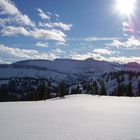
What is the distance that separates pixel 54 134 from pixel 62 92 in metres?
70.2

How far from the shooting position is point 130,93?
331ft

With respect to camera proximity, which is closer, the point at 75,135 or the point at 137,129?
the point at 75,135

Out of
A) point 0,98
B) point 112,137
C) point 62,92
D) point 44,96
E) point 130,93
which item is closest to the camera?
point 112,137

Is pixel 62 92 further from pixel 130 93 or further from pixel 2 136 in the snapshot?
pixel 2 136

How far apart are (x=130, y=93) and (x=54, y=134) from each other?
3580 inches

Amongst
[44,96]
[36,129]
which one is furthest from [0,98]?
[36,129]

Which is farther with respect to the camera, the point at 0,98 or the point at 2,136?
the point at 0,98

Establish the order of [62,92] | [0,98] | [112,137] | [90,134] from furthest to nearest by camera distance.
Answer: [0,98] → [62,92] → [90,134] → [112,137]

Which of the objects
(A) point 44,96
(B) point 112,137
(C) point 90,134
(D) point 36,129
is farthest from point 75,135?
(A) point 44,96

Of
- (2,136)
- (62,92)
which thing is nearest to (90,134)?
(2,136)

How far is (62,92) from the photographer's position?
83.1 meters

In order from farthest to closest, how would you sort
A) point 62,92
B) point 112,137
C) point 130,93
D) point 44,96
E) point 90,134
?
point 130,93 → point 44,96 → point 62,92 → point 90,134 → point 112,137

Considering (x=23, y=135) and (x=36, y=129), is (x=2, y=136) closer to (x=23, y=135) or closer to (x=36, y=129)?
(x=23, y=135)

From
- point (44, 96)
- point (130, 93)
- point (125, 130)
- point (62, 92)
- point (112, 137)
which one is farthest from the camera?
point (130, 93)
